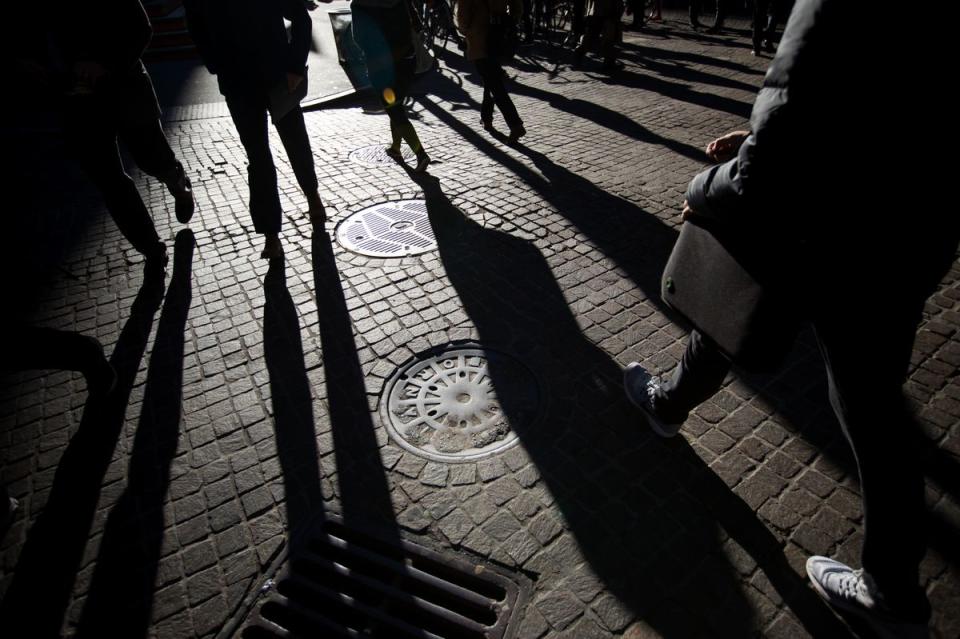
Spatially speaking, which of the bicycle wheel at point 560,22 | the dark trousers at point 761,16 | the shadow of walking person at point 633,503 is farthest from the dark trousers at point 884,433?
the bicycle wheel at point 560,22

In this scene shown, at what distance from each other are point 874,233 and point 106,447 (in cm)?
349

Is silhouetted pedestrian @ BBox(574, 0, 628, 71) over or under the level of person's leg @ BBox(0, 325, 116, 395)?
over

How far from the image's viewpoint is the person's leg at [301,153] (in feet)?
14.8

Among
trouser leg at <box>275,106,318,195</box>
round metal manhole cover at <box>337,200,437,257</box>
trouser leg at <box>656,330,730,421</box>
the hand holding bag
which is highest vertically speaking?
the hand holding bag

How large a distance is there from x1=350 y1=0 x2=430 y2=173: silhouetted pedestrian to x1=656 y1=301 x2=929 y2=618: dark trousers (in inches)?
205

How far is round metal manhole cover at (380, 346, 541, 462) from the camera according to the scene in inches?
105

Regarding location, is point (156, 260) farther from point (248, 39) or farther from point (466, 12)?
point (466, 12)

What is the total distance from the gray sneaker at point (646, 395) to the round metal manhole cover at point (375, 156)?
4607 mm

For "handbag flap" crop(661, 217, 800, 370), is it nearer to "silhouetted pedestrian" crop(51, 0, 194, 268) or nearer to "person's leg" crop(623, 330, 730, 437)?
"person's leg" crop(623, 330, 730, 437)

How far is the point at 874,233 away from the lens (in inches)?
52.8

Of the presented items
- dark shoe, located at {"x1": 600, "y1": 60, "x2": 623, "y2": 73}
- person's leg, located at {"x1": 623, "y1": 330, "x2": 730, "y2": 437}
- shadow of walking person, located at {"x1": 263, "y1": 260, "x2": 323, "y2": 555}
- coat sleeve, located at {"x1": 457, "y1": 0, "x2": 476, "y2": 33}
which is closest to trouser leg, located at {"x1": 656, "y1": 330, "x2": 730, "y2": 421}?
person's leg, located at {"x1": 623, "y1": 330, "x2": 730, "y2": 437}

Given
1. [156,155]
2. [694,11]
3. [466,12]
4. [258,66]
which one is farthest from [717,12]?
[156,155]

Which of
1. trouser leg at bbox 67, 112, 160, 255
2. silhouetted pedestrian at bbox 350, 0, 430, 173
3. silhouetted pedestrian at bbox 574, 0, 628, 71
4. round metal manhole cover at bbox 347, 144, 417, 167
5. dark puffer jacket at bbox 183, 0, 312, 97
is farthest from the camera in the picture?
silhouetted pedestrian at bbox 574, 0, 628, 71

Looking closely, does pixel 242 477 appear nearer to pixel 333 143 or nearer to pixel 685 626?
pixel 685 626
